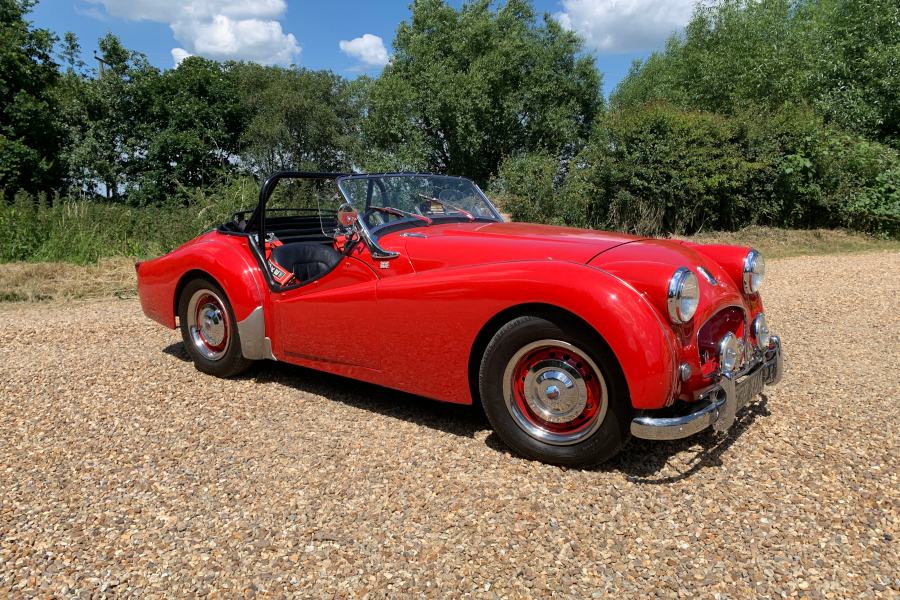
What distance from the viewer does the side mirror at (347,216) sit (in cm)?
400

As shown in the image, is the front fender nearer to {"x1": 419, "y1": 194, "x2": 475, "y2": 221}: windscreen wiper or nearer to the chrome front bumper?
the chrome front bumper

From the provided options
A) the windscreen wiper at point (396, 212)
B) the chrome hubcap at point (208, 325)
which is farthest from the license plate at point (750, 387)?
the chrome hubcap at point (208, 325)

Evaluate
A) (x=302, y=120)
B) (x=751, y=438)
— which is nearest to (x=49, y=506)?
(x=751, y=438)

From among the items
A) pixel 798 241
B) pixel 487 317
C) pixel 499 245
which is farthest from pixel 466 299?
pixel 798 241

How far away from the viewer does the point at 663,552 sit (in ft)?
8.21

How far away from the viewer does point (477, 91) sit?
25.8 meters

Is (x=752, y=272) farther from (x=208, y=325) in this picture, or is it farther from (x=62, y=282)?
(x=62, y=282)

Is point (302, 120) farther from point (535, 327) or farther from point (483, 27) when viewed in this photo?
point (535, 327)

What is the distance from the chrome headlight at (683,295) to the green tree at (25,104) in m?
24.0

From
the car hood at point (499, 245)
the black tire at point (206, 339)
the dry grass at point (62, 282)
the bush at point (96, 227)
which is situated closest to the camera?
the car hood at point (499, 245)

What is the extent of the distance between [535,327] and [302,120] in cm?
Answer: 3154

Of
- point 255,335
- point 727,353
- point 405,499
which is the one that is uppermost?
point 727,353

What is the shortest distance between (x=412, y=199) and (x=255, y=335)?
1513 mm

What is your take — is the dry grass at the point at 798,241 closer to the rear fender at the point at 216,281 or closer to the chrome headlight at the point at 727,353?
the chrome headlight at the point at 727,353
